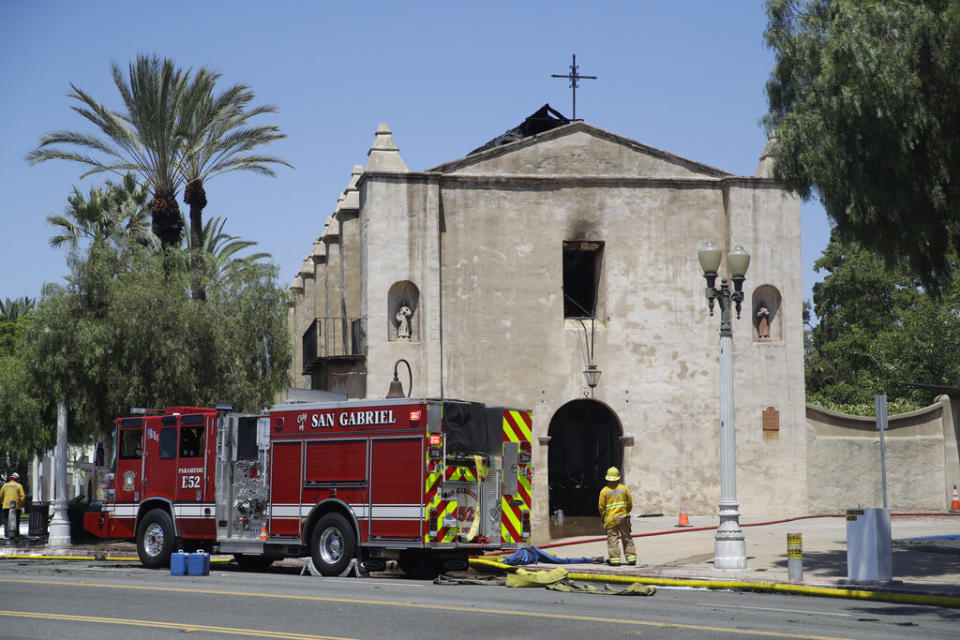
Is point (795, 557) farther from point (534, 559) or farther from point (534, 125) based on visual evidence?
point (534, 125)

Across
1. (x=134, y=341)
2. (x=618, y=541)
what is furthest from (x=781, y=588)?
(x=134, y=341)

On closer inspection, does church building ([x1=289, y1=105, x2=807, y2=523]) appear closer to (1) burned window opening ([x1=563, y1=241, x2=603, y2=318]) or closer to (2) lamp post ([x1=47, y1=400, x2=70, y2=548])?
(1) burned window opening ([x1=563, y1=241, x2=603, y2=318])

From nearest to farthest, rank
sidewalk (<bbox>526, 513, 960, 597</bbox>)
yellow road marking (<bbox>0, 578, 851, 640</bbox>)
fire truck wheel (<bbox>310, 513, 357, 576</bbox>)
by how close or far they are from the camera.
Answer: yellow road marking (<bbox>0, 578, 851, 640</bbox>) < sidewalk (<bbox>526, 513, 960, 597</bbox>) < fire truck wheel (<bbox>310, 513, 357, 576</bbox>)

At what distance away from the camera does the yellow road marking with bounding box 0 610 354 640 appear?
1050 cm

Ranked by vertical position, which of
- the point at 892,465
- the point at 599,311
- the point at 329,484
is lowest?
the point at 329,484

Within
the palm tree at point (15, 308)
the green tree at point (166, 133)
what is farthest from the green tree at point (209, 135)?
the palm tree at point (15, 308)

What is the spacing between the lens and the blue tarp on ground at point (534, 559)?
734 inches

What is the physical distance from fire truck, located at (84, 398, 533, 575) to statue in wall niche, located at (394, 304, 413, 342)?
32.7 ft

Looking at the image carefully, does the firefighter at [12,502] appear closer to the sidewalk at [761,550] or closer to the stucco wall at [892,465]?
the sidewalk at [761,550]

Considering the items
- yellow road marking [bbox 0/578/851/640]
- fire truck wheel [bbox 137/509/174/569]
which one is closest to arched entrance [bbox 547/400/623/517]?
fire truck wheel [bbox 137/509/174/569]

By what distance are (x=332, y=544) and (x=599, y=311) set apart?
47.4ft

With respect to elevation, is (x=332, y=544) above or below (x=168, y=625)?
above

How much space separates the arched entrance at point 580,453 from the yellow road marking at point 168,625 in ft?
64.6

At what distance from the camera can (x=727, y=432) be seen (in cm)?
1828
